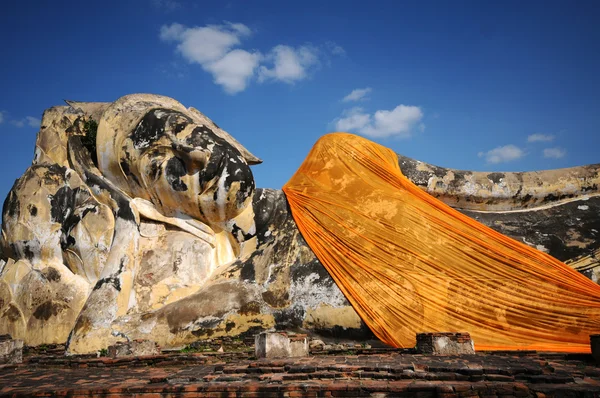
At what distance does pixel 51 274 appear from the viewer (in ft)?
31.8

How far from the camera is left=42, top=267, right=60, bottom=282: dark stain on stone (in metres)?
9.61

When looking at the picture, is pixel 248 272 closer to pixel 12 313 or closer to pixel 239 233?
pixel 239 233

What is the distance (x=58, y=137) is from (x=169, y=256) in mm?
3546

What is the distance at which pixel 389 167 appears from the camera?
9180mm

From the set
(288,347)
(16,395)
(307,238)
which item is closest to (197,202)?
(307,238)

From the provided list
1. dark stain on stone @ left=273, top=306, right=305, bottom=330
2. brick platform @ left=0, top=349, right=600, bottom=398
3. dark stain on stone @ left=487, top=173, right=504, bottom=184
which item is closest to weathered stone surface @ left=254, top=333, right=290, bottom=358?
brick platform @ left=0, top=349, right=600, bottom=398

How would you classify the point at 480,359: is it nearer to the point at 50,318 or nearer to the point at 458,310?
the point at 458,310

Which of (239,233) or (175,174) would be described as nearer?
(175,174)

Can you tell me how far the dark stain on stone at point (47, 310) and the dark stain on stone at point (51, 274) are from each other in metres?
0.44

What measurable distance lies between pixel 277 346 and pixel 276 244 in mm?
2761

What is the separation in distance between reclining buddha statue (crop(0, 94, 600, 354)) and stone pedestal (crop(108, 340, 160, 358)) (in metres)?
0.80

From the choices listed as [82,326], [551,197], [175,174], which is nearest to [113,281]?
[82,326]

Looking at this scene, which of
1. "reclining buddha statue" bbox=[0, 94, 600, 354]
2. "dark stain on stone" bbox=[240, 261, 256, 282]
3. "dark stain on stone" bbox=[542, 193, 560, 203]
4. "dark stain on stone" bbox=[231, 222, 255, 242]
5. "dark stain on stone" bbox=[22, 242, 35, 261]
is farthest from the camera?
"dark stain on stone" bbox=[22, 242, 35, 261]

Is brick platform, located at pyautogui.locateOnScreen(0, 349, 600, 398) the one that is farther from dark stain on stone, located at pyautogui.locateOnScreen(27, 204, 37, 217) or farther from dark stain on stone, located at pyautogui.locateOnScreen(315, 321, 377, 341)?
dark stain on stone, located at pyautogui.locateOnScreen(27, 204, 37, 217)
